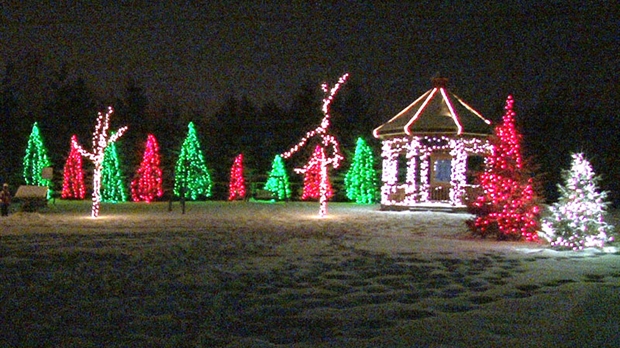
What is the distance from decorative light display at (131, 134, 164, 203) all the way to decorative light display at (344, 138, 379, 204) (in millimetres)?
9751

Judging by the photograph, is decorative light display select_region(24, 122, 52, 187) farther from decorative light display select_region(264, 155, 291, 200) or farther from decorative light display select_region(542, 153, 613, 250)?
decorative light display select_region(542, 153, 613, 250)

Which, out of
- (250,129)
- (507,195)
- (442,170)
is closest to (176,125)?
(250,129)

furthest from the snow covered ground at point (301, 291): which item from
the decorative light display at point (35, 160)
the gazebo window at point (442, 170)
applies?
the decorative light display at point (35, 160)

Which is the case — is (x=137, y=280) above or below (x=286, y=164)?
below

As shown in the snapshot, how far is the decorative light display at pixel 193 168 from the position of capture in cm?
3622

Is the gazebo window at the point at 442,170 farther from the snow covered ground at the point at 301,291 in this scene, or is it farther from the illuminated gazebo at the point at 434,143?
the snow covered ground at the point at 301,291

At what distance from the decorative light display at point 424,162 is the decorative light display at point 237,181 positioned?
9977 millimetres

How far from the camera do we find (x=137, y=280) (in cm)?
1012

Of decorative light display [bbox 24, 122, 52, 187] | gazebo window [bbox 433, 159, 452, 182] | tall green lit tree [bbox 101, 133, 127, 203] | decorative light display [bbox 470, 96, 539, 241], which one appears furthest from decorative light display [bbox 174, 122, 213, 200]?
decorative light display [bbox 470, 96, 539, 241]

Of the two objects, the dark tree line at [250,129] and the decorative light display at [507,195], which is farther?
the dark tree line at [250,129]

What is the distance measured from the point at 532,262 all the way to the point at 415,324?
5.72 metres

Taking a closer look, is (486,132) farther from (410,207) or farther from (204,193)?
(204,193)

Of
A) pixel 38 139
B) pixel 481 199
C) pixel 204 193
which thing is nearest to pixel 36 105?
pixel 38 139

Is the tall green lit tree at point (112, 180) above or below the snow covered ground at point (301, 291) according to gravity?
above
